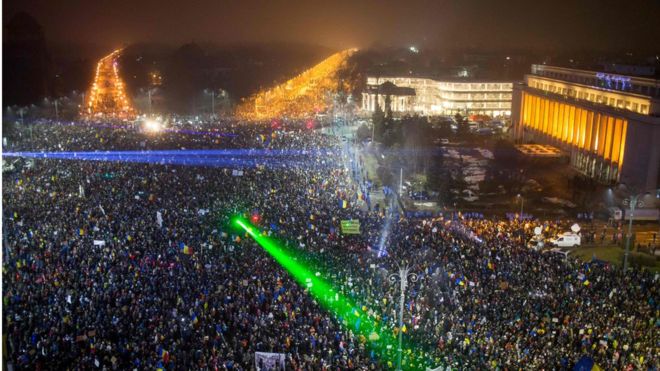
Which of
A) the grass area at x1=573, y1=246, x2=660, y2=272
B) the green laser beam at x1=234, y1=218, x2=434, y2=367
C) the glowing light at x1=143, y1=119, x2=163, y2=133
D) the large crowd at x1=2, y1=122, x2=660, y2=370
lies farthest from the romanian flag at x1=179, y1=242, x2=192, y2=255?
the glowing light at x1=143, y1=119, x2=163, y2=133

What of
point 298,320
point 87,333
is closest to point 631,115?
point 298,320

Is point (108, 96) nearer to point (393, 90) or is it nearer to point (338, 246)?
point (393, 90)

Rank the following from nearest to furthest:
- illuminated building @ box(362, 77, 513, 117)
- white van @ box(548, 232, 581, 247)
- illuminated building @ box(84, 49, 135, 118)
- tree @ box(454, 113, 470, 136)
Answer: white van @ box(548, 232, 581, 247) < tree @ box(454, 113, 470, 136) < illuminated building @ box(84, 49, 135, 118) < illuminated building @ box(362, 77, 513, 117)

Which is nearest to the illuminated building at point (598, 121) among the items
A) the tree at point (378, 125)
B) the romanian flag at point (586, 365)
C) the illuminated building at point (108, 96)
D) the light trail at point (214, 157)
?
the tree at point (378, 125)

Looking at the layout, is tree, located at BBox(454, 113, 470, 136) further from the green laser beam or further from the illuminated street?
the green laser beam

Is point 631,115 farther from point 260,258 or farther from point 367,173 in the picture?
point 260,258
